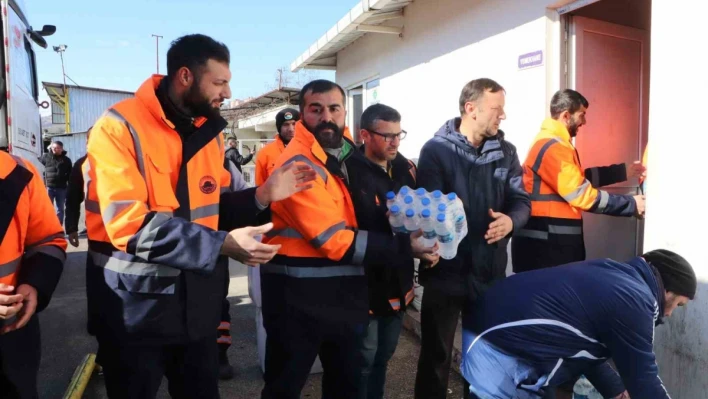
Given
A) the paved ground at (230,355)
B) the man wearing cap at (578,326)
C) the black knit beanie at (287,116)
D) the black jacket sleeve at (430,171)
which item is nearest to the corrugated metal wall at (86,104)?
the paved ground at (230,355)

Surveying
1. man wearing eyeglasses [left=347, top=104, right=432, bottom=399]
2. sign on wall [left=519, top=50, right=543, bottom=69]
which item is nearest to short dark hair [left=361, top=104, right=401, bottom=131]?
man wearing eyeglasses [left=347, top=104, right=432, bottom=399]

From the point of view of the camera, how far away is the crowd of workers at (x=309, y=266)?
1.78m

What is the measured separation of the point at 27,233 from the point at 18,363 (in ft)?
1.53

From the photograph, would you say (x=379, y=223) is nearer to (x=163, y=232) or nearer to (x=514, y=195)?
(x=514, y=195)

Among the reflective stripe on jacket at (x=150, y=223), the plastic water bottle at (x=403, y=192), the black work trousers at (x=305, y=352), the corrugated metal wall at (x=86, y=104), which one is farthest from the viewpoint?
the corrugated metal wall at (x=86, y=104)

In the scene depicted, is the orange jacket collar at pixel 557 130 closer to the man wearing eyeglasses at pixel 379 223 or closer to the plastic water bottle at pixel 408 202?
the man wearing eyeglasses at pixel 379 223

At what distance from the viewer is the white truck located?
13.9ft

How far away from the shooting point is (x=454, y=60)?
5.49 meters

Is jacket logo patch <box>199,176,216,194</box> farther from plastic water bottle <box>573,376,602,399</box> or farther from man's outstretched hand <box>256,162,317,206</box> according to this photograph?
plastic water bottle <box>573,376,602,399</box>

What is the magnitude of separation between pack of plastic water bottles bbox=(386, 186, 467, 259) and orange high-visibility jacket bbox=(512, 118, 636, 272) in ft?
4.29

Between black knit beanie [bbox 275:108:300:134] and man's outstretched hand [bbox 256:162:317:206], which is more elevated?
black knit beanie [bbox 275:108:300:134]

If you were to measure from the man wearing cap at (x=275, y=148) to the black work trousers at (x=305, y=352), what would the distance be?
1.84 metres

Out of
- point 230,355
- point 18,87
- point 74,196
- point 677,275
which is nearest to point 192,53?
point 677,275

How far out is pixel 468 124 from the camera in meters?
2.84
